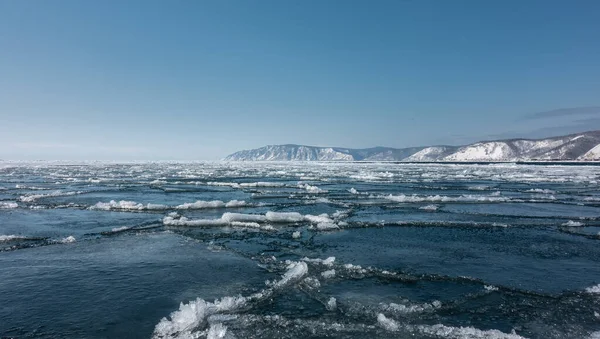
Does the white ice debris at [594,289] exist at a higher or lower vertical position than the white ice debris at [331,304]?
lower

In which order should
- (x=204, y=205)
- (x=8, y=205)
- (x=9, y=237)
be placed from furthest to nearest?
(x=204, y=205) → (x=8, y=205) → (x=9, y=237)

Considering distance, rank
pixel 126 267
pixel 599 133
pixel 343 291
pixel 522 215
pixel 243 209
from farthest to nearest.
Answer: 1. pixel 599 133
2. pixel 243 209
3. pixel 522 215
4. pixel 126 267
5. pixel 343 291

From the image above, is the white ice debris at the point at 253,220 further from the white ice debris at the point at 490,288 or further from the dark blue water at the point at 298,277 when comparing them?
the white ice debris at the point at 490,288

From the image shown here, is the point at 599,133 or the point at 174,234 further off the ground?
the point at 599,133

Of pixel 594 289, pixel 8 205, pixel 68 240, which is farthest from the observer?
pixel 8 205

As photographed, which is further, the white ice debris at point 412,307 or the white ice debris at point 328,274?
the white ice debris at point 328,274

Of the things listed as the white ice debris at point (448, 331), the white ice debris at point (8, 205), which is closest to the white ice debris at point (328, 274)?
the white ice debris at point (448, 331)

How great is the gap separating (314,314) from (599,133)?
22151 cm

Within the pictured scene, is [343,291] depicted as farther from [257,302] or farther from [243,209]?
[243,209]

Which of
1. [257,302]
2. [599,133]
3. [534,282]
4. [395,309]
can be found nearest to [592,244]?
[534,282]

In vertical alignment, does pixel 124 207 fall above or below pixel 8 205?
below

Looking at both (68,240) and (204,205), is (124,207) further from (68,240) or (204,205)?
(68,240)

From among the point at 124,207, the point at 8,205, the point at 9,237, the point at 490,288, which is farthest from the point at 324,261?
the point at 8,205

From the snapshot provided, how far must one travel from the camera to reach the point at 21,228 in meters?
13.7
